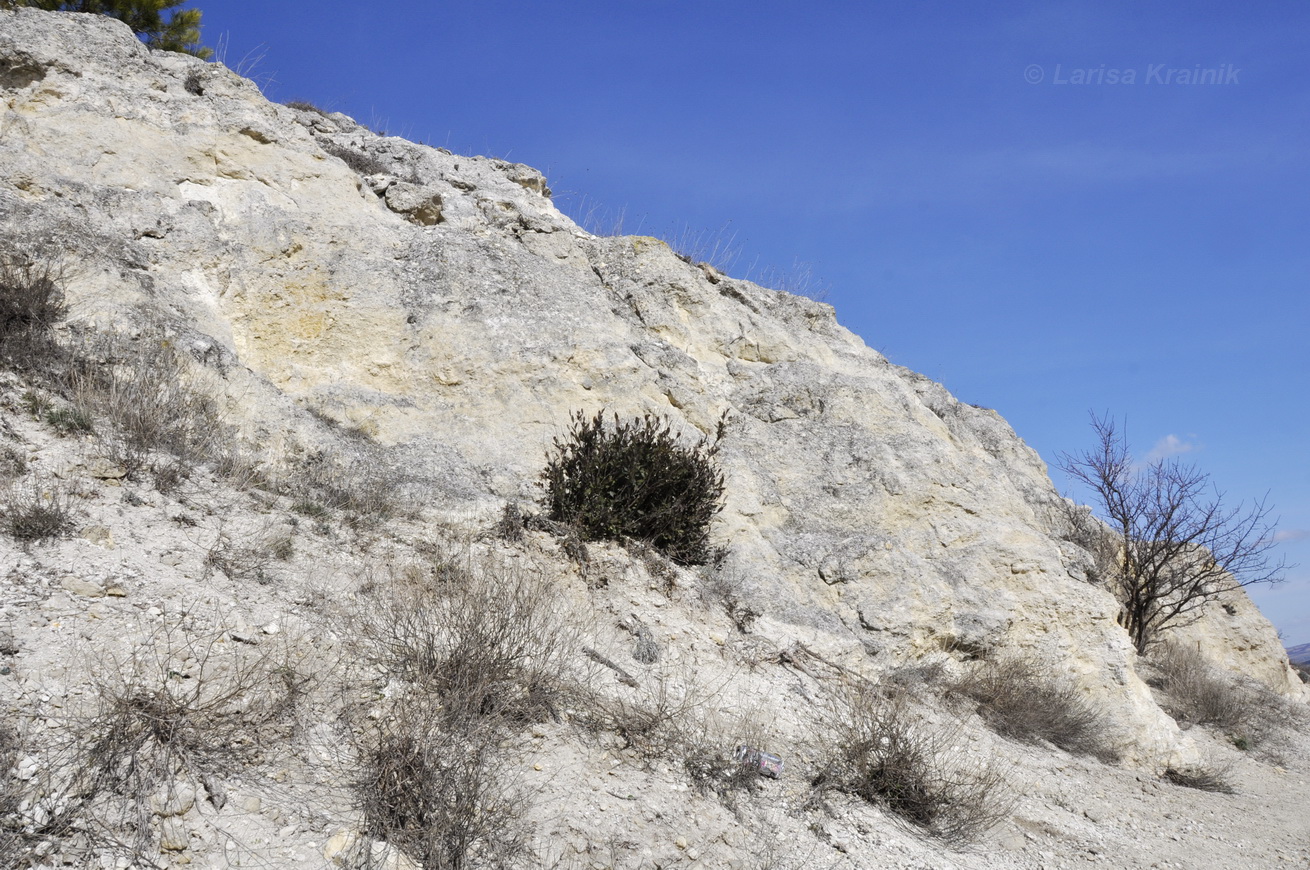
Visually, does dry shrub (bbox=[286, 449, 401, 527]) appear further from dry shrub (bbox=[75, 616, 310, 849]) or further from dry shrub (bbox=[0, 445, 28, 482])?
dry shrub (bbox=[75, 616, 310, 849])

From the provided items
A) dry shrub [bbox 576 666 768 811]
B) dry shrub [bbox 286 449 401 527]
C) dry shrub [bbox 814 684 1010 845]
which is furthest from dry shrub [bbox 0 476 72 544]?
dry shrub [bbox 814 684 1010 845]

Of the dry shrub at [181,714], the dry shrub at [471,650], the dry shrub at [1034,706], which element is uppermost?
the dry shrub at [1034,706]

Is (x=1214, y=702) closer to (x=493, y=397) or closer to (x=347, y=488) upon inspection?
(x=493, y=397)

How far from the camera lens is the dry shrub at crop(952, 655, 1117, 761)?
7.54 metres

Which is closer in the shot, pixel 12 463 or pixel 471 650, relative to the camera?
pixel 471 650

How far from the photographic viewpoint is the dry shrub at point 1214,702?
35.2 feet

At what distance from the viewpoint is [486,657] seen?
4543 mm

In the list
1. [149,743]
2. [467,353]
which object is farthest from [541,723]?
[467,353]

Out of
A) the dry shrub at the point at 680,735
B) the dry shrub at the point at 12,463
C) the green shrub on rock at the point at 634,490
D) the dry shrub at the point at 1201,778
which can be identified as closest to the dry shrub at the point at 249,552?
the dry shrub at the point at 12,463

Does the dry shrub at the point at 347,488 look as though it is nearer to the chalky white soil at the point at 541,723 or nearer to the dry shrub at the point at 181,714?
the chalky white soil at the point at 541,723

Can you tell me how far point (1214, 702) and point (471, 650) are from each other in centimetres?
1083

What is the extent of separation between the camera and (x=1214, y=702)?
35.6 feet

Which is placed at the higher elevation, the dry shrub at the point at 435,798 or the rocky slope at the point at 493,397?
the rocky slope at the point at 493,397

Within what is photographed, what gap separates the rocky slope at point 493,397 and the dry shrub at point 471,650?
48 cm
